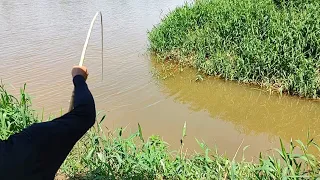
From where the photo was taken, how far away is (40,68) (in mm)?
8227

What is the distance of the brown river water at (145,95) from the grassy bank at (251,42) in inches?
12.2

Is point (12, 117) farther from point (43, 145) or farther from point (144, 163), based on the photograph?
point (43, 145)

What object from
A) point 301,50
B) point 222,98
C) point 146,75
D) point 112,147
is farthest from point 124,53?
point 112,147

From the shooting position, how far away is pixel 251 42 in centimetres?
744

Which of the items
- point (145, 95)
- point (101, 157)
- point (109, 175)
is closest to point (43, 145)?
point (109, 175)

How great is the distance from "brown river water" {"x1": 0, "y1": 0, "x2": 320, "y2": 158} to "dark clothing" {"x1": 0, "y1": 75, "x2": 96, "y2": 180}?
3.62 meters

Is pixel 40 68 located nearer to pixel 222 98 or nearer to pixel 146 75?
pixel 146 75

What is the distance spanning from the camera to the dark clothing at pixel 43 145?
1325mm

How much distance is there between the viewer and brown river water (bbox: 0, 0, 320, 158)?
225 inches

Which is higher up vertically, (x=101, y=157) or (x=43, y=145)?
(x=43, y=145)

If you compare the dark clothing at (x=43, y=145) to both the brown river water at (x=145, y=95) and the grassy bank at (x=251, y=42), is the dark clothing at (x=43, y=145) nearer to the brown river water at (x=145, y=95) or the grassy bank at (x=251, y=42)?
the brown river water at (x=145, y=95)

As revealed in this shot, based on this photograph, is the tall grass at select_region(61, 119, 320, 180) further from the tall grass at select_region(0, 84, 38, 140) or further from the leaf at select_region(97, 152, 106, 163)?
the tall grass at select_region(0, 84, 38, 140)

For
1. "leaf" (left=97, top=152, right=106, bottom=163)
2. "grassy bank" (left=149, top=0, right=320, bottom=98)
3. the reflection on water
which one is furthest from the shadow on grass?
"grassy bank" (left=149, top=0, right=320, bottom=98)

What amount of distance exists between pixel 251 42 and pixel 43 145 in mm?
6558
